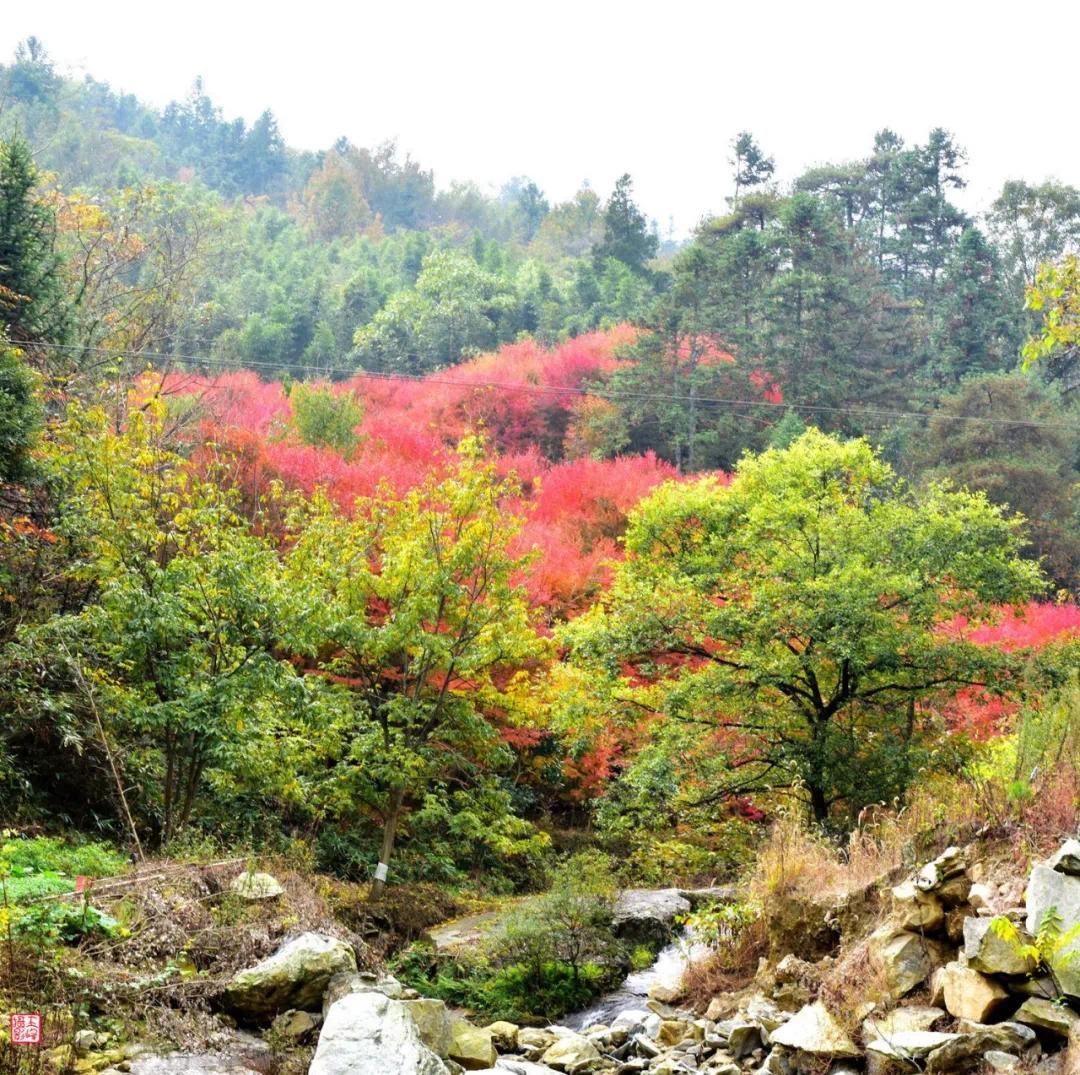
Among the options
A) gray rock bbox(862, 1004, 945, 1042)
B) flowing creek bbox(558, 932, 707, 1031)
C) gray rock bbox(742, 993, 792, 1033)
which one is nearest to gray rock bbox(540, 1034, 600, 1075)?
gray rock bbox(742, 993, 792, 1033)

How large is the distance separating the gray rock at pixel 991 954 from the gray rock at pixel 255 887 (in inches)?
222

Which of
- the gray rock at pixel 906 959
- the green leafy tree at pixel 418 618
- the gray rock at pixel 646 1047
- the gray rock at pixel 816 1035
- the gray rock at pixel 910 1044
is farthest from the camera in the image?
the green leafy tree at pixel 418 618

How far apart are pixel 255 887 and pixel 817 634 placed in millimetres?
7753

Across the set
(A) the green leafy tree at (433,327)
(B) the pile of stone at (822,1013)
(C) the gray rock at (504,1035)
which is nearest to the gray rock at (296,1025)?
(B) the pile of stone at (822,1013)

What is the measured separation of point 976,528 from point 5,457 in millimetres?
12571

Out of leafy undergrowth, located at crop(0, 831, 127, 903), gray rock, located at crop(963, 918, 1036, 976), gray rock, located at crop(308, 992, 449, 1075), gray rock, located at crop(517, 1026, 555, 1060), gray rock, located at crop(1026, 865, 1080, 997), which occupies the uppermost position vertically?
gray rock, located at crop(1026, 865, 1080, 997)

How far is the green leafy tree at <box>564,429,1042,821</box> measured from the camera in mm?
14469

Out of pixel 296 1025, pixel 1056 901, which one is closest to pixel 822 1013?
pixel 1056 901

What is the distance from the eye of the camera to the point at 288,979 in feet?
27.6

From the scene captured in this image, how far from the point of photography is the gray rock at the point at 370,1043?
264 inches

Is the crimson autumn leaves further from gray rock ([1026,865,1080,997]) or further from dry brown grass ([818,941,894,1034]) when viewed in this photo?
gray rock ([1026,865,1080,997])

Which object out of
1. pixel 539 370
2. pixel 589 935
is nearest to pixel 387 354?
pixel 539 370

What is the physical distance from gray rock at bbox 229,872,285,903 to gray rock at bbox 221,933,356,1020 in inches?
36.3

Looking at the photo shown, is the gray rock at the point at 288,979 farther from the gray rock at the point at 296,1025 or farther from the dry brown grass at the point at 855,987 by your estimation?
the dry brown grass at the point at 855,987
